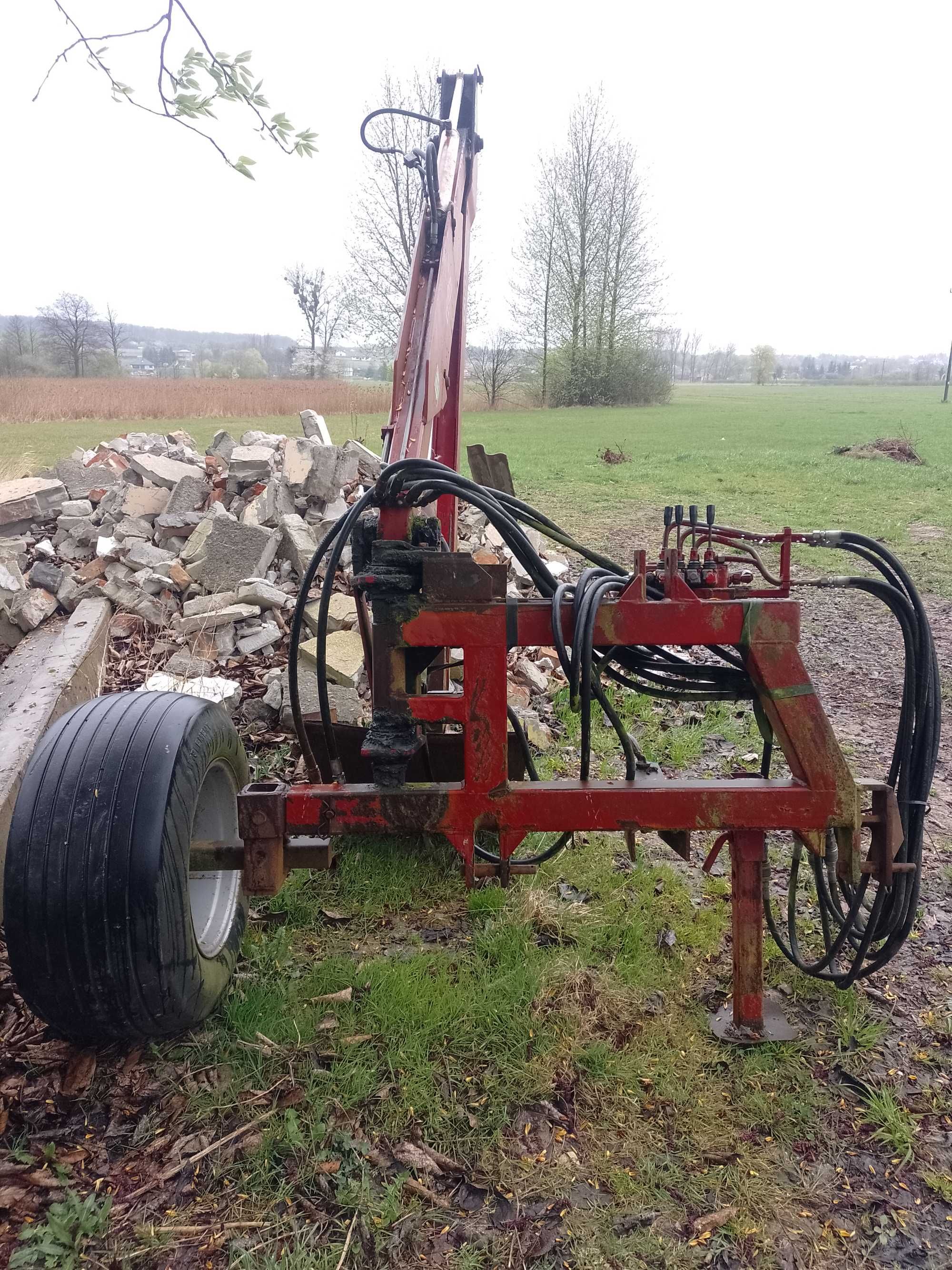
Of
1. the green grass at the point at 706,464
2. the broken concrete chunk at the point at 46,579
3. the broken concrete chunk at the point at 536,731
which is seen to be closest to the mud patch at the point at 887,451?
the green grass at the point at 706,464

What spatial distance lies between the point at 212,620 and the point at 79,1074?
2961mm

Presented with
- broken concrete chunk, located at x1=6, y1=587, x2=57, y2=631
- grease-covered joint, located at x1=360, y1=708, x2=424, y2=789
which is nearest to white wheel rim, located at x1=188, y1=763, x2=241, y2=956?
grease-covered joint, located at x1=360, y1=708, x2=424, y2=789

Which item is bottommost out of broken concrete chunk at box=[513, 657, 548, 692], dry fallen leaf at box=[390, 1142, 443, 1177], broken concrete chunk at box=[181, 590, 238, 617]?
dry fallen leaf at box=[390, 1142, 443, 1177]

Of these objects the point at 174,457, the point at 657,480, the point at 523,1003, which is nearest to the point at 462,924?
the point at 523,1003

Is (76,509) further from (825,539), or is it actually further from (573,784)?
(825,539)

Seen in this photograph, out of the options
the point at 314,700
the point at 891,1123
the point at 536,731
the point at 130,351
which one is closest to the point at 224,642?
the point at 314,700

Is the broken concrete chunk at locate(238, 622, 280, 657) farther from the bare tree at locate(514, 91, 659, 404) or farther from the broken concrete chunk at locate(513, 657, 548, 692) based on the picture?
the bare tree at locate(514, 91, 659, 404)

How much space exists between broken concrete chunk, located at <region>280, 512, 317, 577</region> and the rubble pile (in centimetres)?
1

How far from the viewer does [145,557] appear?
5.65 meters

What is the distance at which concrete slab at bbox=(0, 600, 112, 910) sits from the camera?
11.4 ft

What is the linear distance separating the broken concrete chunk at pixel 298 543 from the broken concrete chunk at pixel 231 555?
21cm

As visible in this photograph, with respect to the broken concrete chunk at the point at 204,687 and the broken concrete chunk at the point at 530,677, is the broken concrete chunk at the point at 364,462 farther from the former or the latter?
the broken concrete chunk at the point at 204,687

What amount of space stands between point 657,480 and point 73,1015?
1411cm

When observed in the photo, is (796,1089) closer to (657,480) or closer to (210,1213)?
(210,1213)
